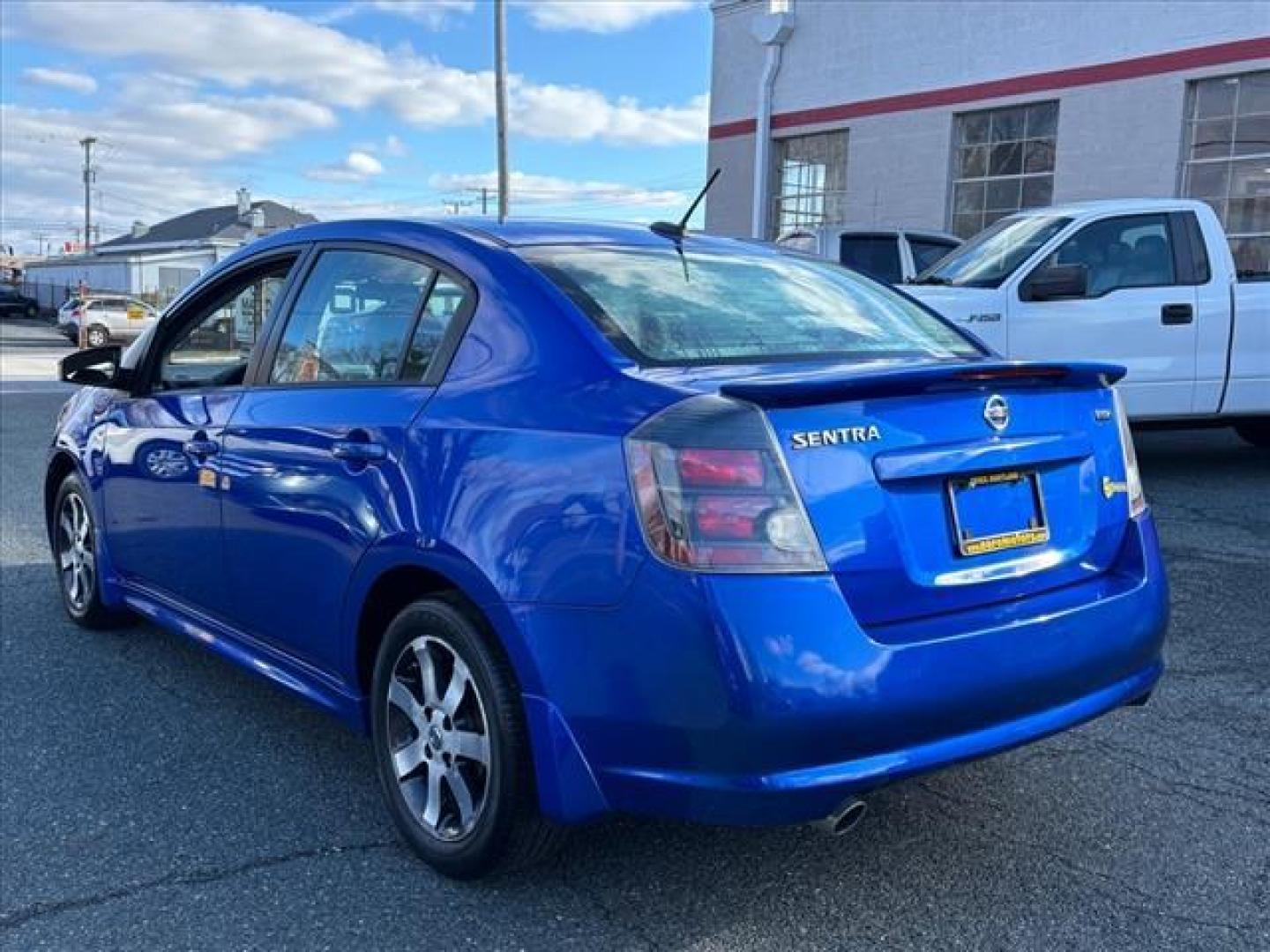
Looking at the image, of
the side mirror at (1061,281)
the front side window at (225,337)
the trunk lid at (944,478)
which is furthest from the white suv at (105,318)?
the trunk lid at (944,478)

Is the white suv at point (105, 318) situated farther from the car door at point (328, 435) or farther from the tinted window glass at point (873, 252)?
the car door at point (328, 435)

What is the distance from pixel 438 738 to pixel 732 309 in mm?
1410

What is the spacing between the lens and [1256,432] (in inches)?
373

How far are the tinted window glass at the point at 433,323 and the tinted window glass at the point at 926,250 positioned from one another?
9426 mm

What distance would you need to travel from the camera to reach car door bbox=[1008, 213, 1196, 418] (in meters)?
8.05

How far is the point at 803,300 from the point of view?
3.43 m

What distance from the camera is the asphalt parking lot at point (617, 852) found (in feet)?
8.85

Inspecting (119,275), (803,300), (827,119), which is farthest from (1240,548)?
(119,275)

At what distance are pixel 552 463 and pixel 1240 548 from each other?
5152 millimetres

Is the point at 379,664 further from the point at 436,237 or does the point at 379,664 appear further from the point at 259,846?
the point at 436,237

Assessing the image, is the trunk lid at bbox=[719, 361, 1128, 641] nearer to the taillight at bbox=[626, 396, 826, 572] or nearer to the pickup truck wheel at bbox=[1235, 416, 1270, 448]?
the taillight at bbox=[626, 396, 826, 572]

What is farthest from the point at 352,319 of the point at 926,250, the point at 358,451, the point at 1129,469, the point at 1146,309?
the point at 926,250

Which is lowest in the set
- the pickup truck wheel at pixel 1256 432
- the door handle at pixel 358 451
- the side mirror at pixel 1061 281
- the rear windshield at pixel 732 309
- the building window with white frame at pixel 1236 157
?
the pickup truck wheel at pixel 1256 432

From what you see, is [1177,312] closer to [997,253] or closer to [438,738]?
[997,253]
